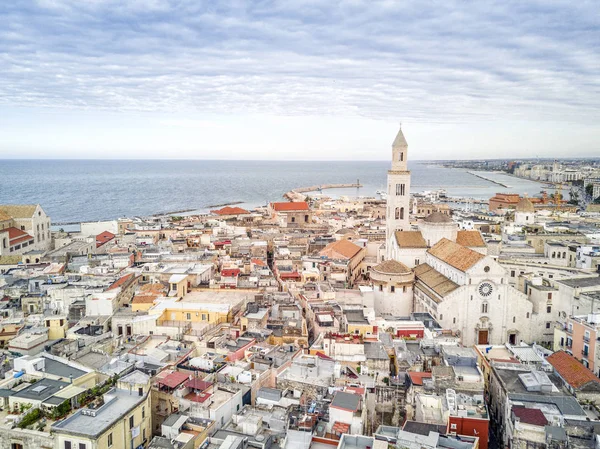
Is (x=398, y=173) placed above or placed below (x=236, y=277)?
above

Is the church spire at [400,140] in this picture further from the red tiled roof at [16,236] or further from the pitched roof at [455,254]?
the red tiled roof at [16,236]

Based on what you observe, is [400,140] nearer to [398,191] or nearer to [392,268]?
[398,191]

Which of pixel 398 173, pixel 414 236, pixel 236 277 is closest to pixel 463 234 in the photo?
pixel 414 236

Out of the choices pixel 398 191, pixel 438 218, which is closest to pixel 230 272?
pixel 398 191

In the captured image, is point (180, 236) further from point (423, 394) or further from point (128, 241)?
point (423, 394)

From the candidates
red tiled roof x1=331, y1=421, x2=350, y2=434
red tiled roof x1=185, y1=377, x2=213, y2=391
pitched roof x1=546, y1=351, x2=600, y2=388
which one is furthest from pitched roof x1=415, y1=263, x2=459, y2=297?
red tiled roof x1=185, y1=377, x2=213, y2=391

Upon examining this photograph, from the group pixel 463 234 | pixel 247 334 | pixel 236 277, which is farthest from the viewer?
pixel 463 234
